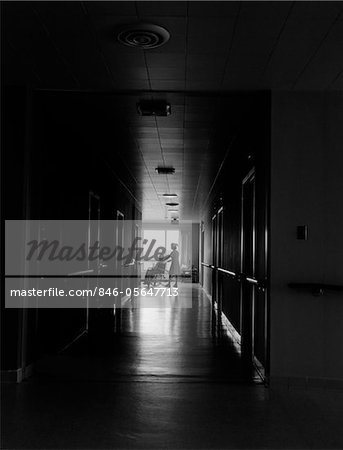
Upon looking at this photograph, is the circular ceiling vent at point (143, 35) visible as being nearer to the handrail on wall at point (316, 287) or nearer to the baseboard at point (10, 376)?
the handrail on wall at point (316, 287)

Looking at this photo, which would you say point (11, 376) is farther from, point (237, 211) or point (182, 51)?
point (237, 211)

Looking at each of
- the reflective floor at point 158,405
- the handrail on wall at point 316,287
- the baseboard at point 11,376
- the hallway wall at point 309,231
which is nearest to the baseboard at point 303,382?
the hallway wall at point 309,231

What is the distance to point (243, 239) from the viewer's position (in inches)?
275

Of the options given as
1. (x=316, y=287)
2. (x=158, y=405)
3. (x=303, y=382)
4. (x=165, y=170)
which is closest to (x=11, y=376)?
(x=158, y=405)

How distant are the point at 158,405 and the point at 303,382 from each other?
59.1 inches

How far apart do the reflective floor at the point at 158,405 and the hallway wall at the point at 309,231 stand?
0.35 meters

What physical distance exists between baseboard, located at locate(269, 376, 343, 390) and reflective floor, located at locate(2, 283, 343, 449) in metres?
0.11

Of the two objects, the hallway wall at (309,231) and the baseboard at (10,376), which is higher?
the hallway wall at (309,231)

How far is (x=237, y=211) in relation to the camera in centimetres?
786

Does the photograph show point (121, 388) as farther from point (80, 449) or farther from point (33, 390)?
point (80, 449)

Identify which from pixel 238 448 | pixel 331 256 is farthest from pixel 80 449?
pixel 331 256

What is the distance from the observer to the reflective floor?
345 centimetres

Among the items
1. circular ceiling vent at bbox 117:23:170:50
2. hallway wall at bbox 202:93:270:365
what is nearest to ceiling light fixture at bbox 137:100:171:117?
hallway wall at bbox 202:93:270:365

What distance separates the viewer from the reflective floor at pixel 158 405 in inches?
136
